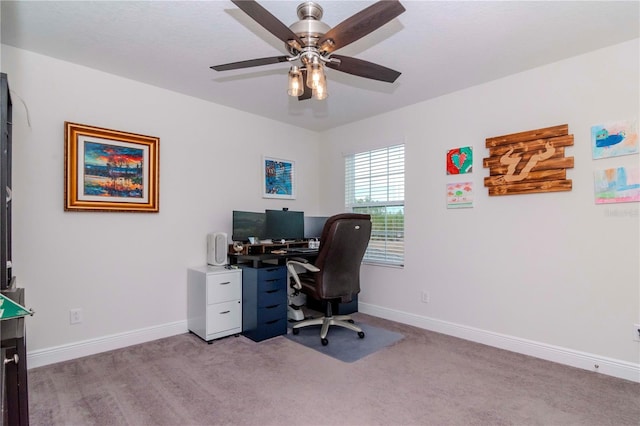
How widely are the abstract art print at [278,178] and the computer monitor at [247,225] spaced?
0.43 metres

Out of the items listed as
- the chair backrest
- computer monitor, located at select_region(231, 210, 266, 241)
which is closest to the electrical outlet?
computer monitor, located at select_region(231, 210, 266, 241)

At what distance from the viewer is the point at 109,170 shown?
2.87 m

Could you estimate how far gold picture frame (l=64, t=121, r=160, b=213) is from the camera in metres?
2.68

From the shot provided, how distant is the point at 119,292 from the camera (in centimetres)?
291

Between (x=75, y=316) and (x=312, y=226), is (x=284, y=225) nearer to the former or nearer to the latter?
(x=312, y=226)

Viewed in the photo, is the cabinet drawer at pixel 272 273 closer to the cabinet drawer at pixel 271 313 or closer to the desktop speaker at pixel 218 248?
the cabinet drawer at pixel 271 313

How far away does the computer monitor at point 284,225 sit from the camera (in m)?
3.78

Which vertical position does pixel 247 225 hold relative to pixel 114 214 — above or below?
below

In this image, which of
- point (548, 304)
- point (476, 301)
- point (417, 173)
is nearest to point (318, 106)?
point (417, 173)


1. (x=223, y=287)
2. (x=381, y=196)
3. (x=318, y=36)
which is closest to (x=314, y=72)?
(x=318, y=36)

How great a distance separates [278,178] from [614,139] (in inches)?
124

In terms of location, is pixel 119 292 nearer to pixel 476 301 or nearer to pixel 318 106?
pixel 318 106

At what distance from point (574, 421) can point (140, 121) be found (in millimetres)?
3818

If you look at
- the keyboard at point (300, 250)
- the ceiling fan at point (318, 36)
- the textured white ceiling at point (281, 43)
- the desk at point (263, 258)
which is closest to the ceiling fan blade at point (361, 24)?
the ceiling fan at point (318, 36)
